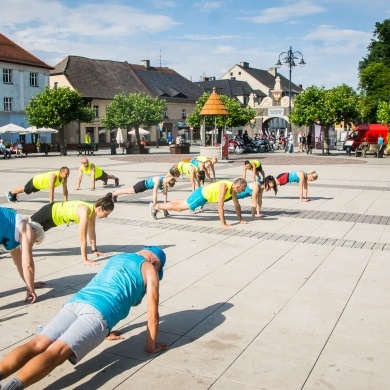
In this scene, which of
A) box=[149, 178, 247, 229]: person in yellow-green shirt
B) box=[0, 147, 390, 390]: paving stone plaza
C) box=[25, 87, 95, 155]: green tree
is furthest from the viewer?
box=[25, 87, 95, 155]: green tree

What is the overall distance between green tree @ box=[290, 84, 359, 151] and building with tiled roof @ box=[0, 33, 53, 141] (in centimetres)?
2359

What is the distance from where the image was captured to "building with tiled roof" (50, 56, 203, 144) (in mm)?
57625

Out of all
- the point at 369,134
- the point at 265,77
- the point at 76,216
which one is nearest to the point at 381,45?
the point at 369,134

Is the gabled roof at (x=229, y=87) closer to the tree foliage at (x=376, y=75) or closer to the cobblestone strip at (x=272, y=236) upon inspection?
the tree foliage at (x=376, y=75)

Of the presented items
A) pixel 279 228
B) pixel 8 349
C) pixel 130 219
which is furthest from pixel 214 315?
pixel 130 219

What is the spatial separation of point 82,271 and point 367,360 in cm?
398

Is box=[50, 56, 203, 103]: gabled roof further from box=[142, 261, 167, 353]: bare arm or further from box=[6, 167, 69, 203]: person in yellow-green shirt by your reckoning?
box=[142, 261, 167, 353]: bare arm

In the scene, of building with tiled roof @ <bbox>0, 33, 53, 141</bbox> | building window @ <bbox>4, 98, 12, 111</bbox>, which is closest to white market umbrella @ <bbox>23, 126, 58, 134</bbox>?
building with tiled roof @ <bbox>0, 33, 53, 141</bbox>

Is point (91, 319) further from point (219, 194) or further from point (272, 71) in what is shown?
point (272, 71)

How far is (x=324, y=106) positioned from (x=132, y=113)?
15610mm

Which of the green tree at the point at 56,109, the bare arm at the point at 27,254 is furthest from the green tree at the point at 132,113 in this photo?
the bare arm at the point at 27,254

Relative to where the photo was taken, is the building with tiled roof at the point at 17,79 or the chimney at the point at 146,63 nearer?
the building with tiled roof at the point at 17,79

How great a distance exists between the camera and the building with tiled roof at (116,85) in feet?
189

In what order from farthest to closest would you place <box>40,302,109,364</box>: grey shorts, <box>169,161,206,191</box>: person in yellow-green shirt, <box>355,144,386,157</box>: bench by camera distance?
<box>355,144,386,157</box>: bench < <box>169,161,206,191</box>: person in yellow-green shirt < <box>40,302,109,364</box>: grey shorts
